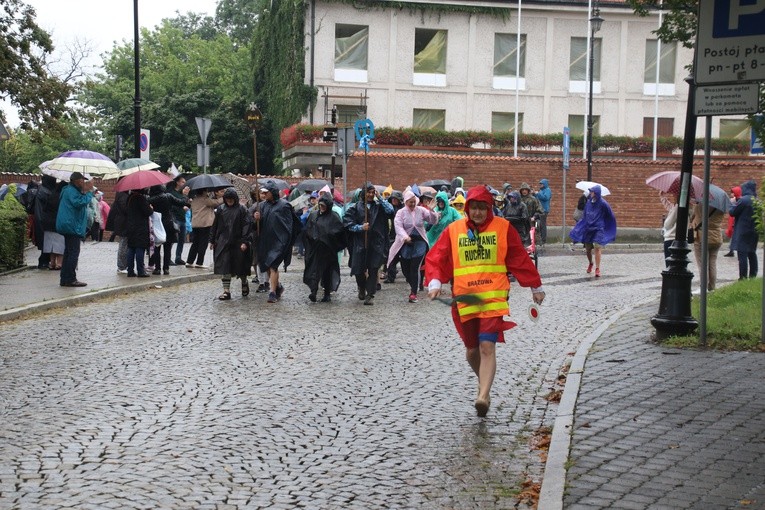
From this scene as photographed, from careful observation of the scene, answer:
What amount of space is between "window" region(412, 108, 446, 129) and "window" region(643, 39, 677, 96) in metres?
8.57

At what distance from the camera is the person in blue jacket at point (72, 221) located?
16.8 m

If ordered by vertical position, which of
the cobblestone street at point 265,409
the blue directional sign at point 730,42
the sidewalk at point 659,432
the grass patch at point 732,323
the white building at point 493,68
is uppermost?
the white building at point 493,68

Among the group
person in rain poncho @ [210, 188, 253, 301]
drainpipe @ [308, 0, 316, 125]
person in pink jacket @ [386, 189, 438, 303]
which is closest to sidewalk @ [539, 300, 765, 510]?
person in pink jacket @ [386, 189, 438, 303]

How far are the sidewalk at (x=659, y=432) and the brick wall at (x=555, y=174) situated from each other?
24874mm

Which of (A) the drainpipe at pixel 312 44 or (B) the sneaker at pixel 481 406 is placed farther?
(A) the drainpipe at pixel 312 44

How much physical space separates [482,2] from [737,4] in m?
34.3

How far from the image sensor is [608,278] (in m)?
20.9

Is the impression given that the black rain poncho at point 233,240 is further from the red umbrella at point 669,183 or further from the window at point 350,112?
the window at point 350,112

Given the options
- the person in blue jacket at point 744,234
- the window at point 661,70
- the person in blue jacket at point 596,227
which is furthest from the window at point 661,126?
the person in blue jacket at point 744,234

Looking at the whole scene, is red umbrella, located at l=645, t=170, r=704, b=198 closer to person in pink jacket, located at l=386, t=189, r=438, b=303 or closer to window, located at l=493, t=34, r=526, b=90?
person in pink jacket, located at l=386, t=189, r=438, b=303

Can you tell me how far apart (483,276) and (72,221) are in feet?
34.0

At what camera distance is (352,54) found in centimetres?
4294

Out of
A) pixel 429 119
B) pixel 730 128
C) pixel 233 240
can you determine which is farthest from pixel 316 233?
pixel 730 128

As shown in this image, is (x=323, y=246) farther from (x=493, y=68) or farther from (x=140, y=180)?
(x=493, y=68)
